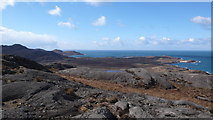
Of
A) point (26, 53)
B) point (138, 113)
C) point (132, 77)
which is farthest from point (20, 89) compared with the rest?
point (26, 53)

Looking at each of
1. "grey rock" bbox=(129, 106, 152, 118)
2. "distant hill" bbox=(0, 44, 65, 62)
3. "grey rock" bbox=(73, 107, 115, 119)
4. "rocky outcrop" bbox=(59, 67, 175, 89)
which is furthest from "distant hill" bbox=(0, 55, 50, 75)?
"distant hill" bbox=(0, 44, 65, 62)

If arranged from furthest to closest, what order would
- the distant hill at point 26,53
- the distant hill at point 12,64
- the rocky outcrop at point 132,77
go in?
the distant hill at point 26,53 → the rocky outcrop at point 132,77 → the distant hill at point 12,64

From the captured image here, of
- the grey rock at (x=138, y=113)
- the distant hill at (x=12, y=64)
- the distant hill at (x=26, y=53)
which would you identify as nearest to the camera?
the grey rock at (x=138, y=113)

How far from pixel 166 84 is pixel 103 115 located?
22.6m

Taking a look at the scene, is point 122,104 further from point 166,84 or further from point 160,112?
point 166,84

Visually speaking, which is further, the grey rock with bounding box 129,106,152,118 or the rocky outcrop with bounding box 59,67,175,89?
the rocky outcrop with bounding box 59,67,175,89

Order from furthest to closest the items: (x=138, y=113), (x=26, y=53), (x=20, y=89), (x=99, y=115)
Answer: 1. (x=26, y=53)
2. (x=20, y=89)
3. (x=138, y=113)
4. (x=99, y=115)

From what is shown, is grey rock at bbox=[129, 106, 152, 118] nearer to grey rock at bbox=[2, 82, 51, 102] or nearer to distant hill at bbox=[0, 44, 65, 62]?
grey rock at bbox=[2, 82, 51, 102]

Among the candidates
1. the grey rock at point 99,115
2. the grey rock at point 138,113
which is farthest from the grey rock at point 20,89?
the grey rock at point 138,113

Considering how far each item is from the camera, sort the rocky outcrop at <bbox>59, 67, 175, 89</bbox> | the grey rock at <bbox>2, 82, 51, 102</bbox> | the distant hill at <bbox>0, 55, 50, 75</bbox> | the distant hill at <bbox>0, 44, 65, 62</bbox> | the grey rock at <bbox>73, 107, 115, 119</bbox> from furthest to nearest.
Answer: the distant hill at <bbox>0, 44, 65, 62</bbox>, the rocky outcrop at <bbox>59, 67, 175, 89</bbox>, the distant hill at <bbox>0, 55, 50, 75</bbox>, the grey rock at <bbox>2, 82, 51, 102</bbox>, the grey rock at <bbox>73, 107, 115, 119</bbox>

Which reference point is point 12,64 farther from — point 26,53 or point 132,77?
point 26,53

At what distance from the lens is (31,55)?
14925cm

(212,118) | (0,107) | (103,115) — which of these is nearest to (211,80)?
(212,118)

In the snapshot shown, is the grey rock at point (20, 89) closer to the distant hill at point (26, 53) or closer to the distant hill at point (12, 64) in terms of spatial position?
the distant hill at point (12, 64)
